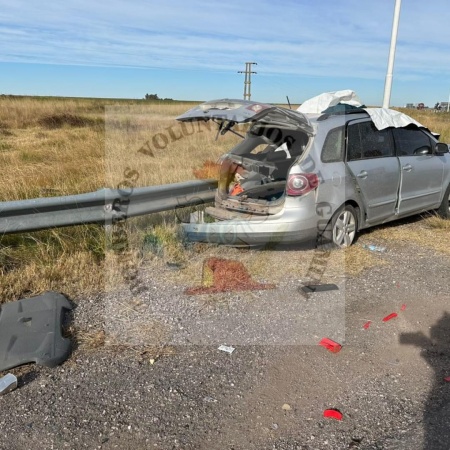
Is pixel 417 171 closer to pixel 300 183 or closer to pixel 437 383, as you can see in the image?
pixel 300 183

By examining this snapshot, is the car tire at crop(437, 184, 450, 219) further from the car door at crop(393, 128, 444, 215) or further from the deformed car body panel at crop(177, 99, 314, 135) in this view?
the deformed car body panel at crop(177, 99, 314, 135)

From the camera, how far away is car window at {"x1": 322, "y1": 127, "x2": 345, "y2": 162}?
17.2 feet

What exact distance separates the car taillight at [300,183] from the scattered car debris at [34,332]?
8.33 feet

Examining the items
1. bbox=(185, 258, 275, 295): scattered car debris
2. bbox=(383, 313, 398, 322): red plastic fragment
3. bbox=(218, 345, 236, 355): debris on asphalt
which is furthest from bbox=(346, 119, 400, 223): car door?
bbox=(218, 345, 236, 355): debris on asphalt

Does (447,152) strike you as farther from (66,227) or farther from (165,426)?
(165,426)

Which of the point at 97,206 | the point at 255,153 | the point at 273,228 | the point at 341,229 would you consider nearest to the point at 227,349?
the point at 273,228

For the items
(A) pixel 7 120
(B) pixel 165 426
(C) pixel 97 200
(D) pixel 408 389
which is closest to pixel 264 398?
(B) pixel 165 426

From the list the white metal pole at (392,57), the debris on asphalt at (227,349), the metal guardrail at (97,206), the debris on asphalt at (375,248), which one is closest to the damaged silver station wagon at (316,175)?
the debris on asphalt at (375,248)

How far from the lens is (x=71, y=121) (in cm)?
2148

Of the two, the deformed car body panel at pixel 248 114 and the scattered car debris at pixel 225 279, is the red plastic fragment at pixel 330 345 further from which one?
the deformed car body panel at pixel 248 114

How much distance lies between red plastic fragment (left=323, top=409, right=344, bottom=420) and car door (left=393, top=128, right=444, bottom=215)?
13.7 ft

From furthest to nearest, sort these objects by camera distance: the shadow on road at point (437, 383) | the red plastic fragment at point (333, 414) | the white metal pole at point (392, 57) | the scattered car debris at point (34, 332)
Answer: the white metal pole at point (392, 57) → the scattered car debris at point (34, 332) → the red plastic fragment at point (333, 414) → the shadow on road at point (437, 383)

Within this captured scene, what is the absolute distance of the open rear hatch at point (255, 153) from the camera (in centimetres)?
502

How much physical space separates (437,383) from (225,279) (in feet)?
7.03
